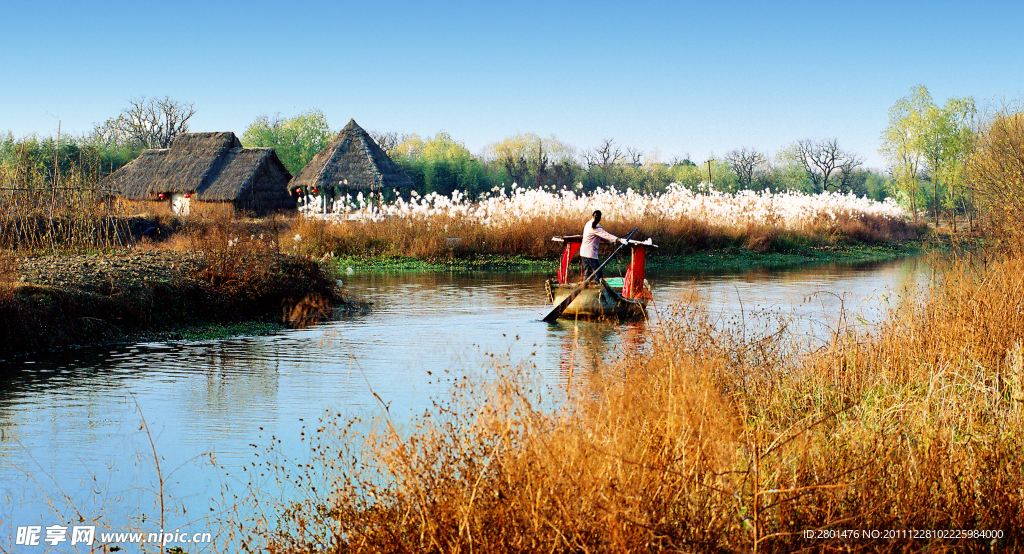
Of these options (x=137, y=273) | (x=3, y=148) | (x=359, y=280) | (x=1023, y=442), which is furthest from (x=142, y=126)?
(x=1023, y=442)

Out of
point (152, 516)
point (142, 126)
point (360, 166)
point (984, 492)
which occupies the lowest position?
point (152, 516)

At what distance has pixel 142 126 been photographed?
3132 inches

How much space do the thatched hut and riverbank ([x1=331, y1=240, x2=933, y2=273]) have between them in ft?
35.2

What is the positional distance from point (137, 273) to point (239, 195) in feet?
91.0

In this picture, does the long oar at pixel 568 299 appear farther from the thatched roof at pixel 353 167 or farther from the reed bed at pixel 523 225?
the thatched roof at pixel 353 167

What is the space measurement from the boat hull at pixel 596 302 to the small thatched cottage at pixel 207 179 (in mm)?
28331

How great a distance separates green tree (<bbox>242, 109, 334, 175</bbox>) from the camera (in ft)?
274

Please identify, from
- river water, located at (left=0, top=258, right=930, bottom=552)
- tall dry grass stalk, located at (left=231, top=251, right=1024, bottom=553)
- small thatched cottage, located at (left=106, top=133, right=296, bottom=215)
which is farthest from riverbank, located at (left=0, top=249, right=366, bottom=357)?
small thatched cottage, located at (left=106, top=133, right=296, bottom=215)

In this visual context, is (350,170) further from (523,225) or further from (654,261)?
(654,261)

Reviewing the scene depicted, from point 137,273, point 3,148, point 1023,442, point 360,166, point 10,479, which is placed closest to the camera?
point 1023,442

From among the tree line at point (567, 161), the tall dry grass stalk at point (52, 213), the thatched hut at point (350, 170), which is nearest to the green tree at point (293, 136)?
the tree line at point (567, 161)

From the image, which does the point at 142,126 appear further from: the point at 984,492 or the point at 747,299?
the point at 984,492

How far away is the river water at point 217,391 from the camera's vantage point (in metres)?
7.00

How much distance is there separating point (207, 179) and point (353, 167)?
7.76 meters
